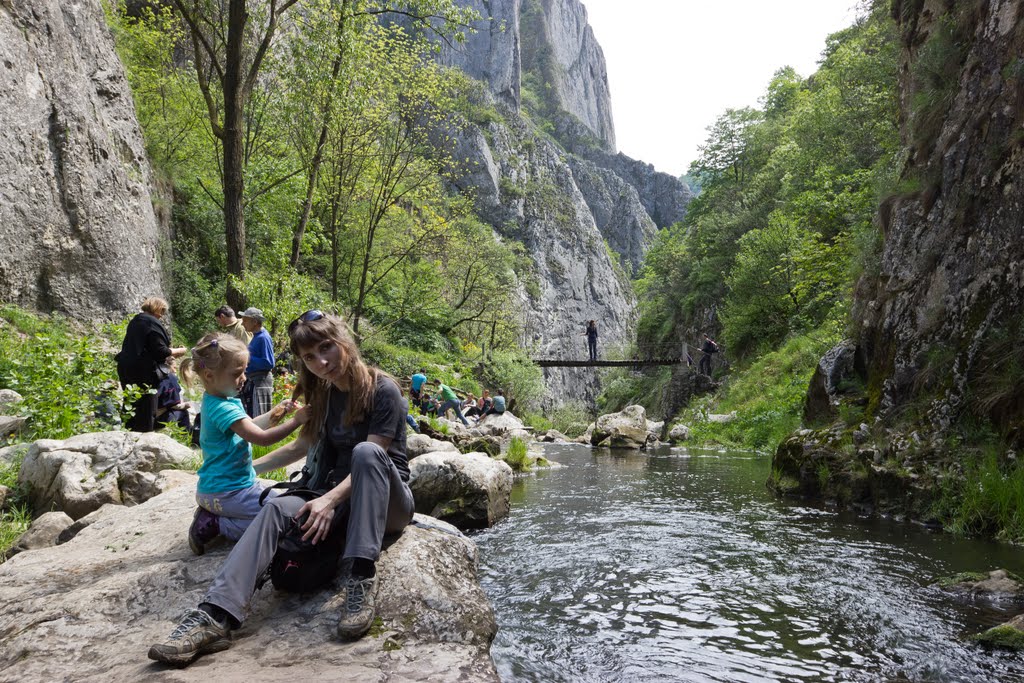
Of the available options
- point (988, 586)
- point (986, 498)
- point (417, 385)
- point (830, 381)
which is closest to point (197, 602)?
point (988, 586)

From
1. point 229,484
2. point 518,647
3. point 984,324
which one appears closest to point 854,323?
point 984,324

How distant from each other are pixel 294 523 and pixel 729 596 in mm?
3699

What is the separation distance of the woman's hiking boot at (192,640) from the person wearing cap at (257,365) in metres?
5.59

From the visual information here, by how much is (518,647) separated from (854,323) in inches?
385

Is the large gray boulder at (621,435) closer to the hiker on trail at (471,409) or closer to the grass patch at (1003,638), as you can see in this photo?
the hiker on trail at (471,409)

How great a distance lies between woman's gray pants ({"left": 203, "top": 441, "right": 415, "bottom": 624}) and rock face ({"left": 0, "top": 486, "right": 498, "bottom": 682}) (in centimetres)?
24

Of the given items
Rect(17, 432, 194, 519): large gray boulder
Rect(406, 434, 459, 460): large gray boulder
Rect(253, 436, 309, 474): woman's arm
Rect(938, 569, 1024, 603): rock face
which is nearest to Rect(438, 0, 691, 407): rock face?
Rect(406, 434, 459, 460): large gray boulder

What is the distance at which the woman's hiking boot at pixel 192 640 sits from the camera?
2783 mm

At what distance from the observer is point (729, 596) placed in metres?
5.31

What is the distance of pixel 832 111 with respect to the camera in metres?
28.6

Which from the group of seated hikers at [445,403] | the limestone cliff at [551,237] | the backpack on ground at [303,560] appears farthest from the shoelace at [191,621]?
the limestone cliff at [551,237]

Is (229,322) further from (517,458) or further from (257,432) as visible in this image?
(517,458)

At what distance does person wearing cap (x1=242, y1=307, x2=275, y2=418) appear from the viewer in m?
8.22

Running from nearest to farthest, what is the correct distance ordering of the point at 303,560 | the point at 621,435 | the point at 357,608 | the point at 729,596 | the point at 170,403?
the point at 357,608 → the point at 303,560 → the point at 729,596 → the point at 170,403 → the point at 621,435
